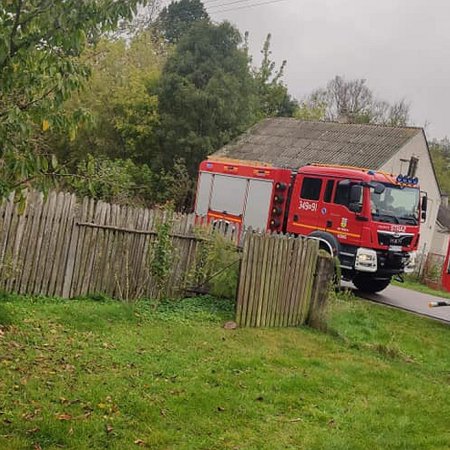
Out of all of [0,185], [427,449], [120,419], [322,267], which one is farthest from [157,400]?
[322,267]

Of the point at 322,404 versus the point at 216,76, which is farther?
the point at 216,76

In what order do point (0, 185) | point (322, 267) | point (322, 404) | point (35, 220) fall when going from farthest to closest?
point (322, 267), point (35, 220), point (322, 404), point (0, 185)

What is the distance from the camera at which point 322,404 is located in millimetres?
5973

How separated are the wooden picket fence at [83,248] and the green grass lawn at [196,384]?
16.3 inches

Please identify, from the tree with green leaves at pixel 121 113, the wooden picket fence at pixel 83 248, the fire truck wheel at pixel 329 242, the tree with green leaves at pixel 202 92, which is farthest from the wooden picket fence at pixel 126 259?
the tree with green leaves at pixel 121 113

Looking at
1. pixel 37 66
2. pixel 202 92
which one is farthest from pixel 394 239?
pixel 202 92

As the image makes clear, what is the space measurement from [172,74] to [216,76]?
2038mm

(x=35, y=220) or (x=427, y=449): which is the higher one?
(x=35, y=220)

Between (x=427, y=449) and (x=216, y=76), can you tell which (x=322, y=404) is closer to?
(x=427, y=449)

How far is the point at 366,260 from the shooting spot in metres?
13.2

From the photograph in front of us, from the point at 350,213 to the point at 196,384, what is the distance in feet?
27.9

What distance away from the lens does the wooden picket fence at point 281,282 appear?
28.8 feet

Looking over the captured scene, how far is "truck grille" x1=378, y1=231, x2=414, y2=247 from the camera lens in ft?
44.0

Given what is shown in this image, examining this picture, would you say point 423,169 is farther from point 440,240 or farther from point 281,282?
point 281,282
